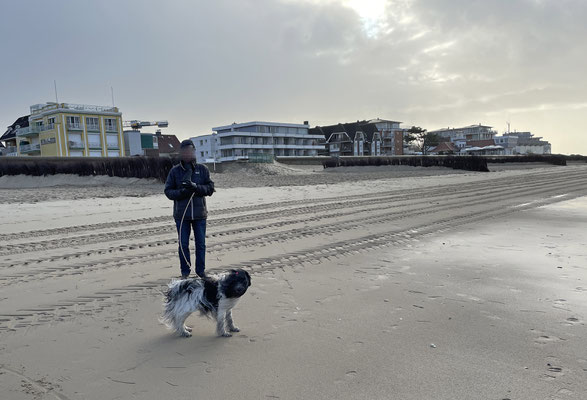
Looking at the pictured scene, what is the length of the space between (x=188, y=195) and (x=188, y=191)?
92mm

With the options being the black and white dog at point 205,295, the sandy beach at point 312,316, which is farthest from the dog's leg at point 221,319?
the sandy beach at point 312,316

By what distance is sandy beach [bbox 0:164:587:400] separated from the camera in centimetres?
303

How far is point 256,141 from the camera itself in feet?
243

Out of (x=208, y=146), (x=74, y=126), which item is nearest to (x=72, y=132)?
(x=74, y=126)

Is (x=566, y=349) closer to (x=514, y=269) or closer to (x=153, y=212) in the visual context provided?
(x=514, y=269)

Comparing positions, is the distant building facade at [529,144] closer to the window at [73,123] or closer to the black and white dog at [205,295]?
the window at [73,123]

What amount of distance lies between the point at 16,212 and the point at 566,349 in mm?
13196

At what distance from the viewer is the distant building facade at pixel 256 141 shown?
72.1 metres

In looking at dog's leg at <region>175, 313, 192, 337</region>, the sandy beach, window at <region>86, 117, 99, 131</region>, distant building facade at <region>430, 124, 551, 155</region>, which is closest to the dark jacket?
the sandy beach

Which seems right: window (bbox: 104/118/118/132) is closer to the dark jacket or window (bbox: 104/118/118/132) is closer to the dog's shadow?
the dark jacket

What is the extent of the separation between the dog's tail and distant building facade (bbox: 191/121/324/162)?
217 feet

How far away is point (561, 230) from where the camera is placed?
9031 mm

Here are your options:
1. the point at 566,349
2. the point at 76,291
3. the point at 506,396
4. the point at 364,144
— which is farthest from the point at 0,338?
the point at 364,144

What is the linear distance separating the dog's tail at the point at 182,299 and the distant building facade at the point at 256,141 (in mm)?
66097
